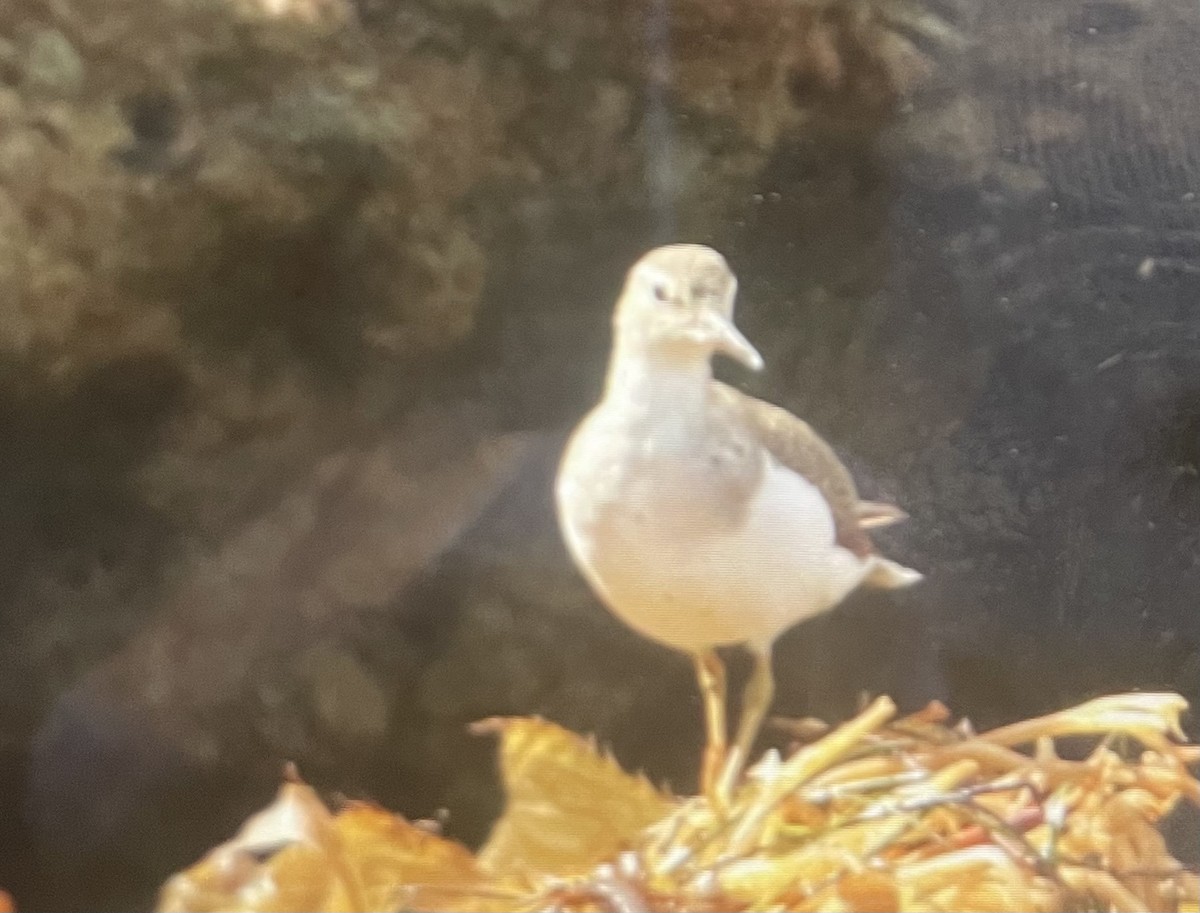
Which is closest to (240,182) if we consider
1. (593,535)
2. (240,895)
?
(593,535)

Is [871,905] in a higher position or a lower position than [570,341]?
lower

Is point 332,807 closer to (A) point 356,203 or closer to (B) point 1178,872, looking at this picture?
(A) point 356,203

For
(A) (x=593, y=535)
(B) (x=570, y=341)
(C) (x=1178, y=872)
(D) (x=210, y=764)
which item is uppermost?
(B) (x=570, y=341)

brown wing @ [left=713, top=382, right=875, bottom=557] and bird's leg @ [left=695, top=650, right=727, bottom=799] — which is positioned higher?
brown wing @ [left=713, top=382, right=875, bottom=557]

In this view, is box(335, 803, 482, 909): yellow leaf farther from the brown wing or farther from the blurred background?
the brown wing

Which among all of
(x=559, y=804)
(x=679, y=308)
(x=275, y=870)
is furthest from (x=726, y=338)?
(x=275, y=870)

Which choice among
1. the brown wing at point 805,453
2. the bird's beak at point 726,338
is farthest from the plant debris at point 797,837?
the bird's beak at point 726,338

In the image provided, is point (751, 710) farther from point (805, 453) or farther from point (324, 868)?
point (324, 868)

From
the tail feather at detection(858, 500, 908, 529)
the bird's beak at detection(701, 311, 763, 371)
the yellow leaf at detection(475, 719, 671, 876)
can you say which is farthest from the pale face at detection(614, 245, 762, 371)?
the yellow leaf at detection(475, 719, 671, 876)
